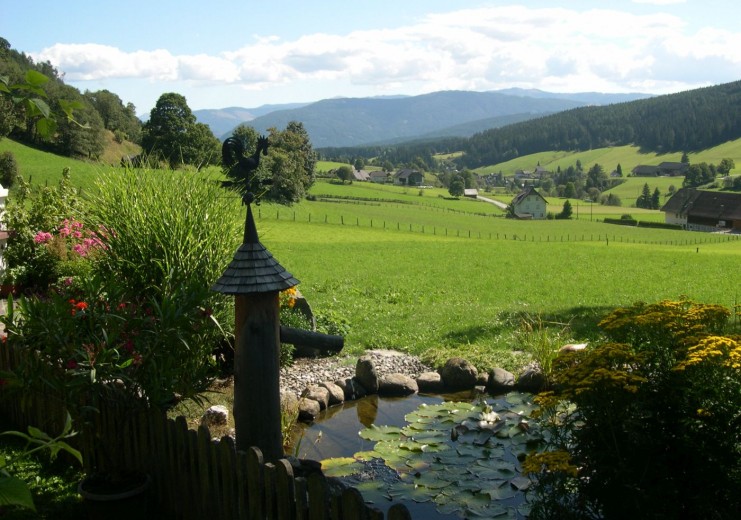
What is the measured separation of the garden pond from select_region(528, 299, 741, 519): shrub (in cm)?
150

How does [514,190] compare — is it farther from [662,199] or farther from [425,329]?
[425,329]

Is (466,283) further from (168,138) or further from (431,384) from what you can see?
(168,138)

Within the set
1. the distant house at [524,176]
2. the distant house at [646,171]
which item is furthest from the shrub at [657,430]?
the distant house at [524,176]

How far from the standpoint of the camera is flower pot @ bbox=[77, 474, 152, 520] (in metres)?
5.75

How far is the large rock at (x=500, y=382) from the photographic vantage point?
11.1 m

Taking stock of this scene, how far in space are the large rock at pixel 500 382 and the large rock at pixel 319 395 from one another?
291 cm

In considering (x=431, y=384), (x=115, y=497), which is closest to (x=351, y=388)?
(x=431, y=384)

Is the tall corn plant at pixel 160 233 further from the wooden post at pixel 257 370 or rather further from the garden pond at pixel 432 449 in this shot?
the wooden post at pixel 257 370

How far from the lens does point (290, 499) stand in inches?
199

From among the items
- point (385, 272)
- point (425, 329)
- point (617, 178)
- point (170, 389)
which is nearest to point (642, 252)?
point (385, 272)

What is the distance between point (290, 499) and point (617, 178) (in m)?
165

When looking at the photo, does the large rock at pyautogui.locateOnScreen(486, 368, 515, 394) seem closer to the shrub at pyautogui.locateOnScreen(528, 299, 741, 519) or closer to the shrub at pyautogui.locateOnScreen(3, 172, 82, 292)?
the shrub at pyautogui.locateOnScreen(528, 299, 741, 519)

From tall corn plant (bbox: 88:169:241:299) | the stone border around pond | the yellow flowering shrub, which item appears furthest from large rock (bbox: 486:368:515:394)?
the yellow flowering shrub

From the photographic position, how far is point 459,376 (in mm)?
11195
